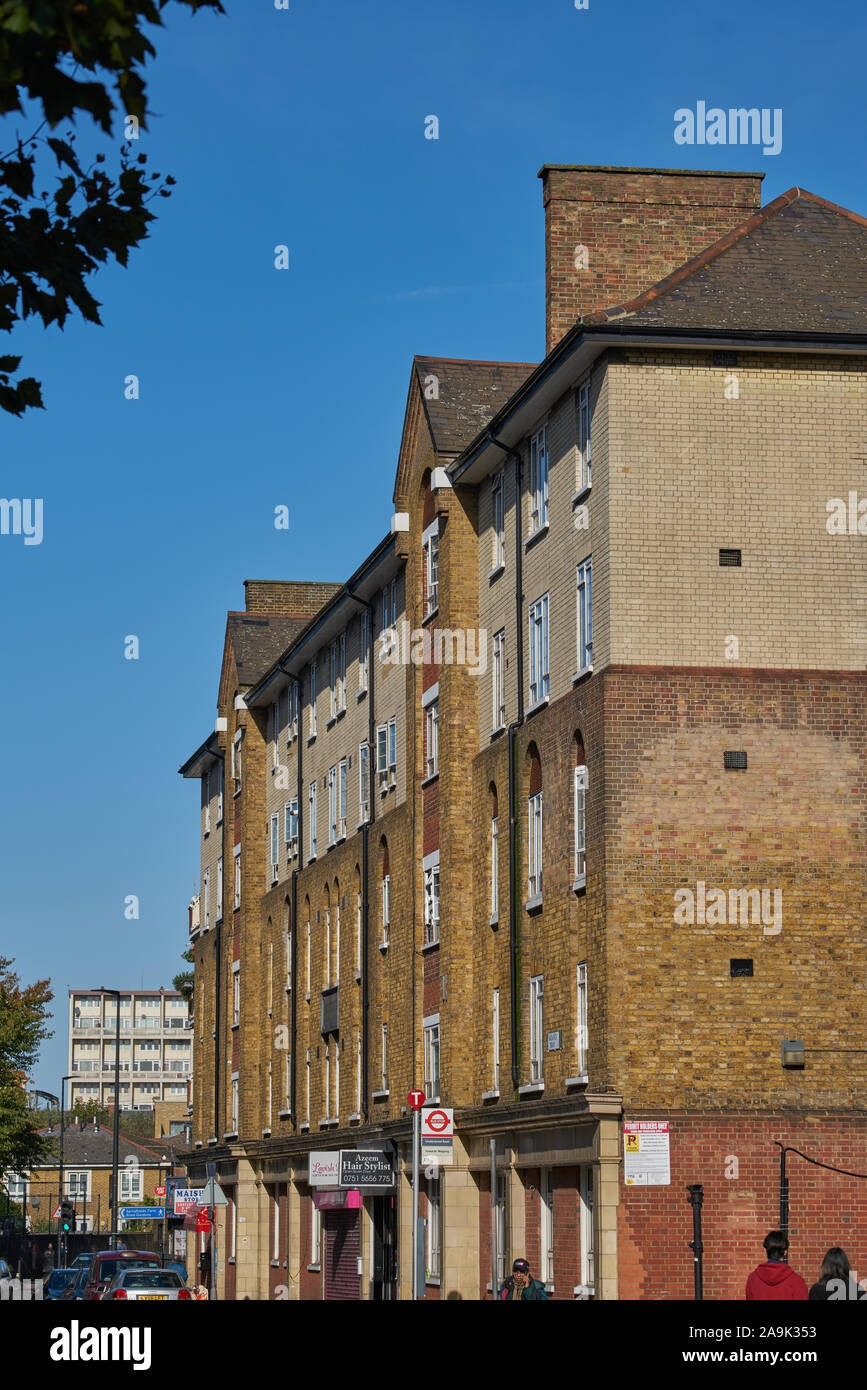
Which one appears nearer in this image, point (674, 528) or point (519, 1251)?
point (674, 528)

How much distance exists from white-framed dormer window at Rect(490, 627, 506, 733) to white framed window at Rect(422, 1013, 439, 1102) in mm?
5840

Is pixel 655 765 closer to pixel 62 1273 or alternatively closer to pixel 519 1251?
pixel 519 1251

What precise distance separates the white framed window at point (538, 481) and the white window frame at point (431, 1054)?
9.75 m

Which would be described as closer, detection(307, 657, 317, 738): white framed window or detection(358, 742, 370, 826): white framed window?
detection(358, 742, 370, 826): white framed window

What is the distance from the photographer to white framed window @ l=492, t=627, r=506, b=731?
37656mm

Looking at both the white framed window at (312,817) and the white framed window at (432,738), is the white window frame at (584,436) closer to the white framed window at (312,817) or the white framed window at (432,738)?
the white framed window at (432,738)

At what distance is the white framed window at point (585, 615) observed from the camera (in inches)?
1264

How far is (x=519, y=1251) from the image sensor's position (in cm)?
3388

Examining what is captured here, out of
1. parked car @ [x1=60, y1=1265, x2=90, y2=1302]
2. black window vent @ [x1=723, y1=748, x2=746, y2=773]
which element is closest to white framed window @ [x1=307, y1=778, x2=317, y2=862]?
parked car @ [x1=60, y1=1265, x2=90, y2=1302]

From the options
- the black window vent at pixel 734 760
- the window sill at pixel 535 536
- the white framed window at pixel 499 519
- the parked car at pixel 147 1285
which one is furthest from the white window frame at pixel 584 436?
the parked car at pixel 147 1285

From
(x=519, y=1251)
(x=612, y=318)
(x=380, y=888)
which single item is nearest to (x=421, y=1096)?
(x=519, y=1251)

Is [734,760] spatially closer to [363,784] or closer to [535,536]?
[535,536]

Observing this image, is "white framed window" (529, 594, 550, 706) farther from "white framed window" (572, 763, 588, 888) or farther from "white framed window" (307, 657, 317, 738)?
"white framed window" (307, 657, 317, 738)

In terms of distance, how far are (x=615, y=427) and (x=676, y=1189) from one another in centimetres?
1082
